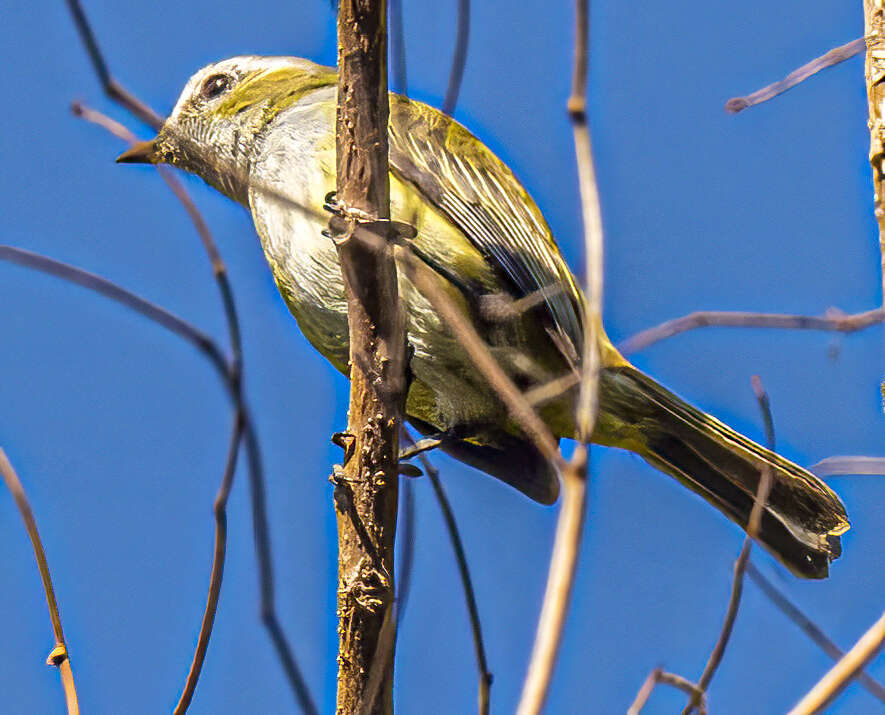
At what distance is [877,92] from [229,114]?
Answer: 2.69 meters

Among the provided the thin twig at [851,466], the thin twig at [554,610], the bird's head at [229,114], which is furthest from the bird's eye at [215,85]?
the thin twig at [554,610]

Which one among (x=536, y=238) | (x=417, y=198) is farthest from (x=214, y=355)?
(x=536, y=238)

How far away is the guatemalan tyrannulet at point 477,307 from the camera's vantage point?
137 inches

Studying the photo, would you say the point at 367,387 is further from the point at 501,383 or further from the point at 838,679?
the point at 838,679

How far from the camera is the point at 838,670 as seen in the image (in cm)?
96

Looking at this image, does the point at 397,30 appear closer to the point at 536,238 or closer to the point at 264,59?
the point at 536,238

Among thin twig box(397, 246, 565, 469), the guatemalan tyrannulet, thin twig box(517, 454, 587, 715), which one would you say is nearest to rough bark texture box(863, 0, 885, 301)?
thin twig box(397, 246, 565, 469)

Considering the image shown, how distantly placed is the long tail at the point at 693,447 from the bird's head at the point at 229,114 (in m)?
1.55

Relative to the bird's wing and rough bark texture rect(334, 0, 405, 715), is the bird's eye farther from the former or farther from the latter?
rough bark texture rect(334, 0, 405, 715)

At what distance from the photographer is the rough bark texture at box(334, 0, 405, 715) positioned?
217 centimetres

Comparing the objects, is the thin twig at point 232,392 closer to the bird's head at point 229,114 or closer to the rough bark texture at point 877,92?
the rough bark texture at point 877,92

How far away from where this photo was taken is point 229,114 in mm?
4281

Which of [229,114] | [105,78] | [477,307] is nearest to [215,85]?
[229,114]

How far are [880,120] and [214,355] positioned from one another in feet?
4.55
